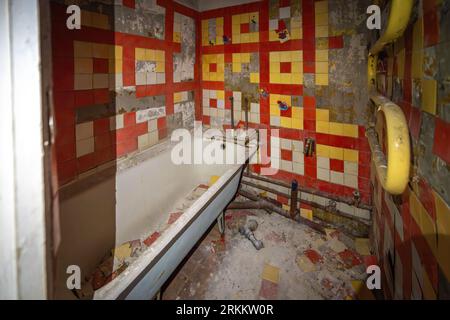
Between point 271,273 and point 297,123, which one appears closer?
point 271,273

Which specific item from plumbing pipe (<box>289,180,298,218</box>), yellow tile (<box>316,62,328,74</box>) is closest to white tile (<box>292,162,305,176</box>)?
plumbing pipe (<box>289,180,298,218</box>)

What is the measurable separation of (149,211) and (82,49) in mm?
1275

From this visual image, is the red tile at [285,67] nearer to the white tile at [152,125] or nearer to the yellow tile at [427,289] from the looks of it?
the white tile at [152,125]

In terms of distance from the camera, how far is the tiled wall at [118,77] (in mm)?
1729

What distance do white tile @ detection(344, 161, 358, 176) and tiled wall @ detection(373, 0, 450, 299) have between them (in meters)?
0.95

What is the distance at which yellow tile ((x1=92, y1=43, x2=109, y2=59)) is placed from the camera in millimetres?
1874

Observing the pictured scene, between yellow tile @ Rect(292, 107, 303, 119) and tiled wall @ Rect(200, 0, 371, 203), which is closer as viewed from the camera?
tiled wall @ Rect(200, 0, 371, 203)

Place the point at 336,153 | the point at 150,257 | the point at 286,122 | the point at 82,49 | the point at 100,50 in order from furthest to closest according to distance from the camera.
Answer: the point at 286,122, the point at 336,153, the point at 100,50, the point at 82,49, the point at 150,257

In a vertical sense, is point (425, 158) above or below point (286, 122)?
below

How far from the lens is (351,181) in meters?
2.27

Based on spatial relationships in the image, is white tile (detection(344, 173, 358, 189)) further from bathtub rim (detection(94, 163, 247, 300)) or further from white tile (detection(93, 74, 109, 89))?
white tile (detection(93, 74, 109, 89))

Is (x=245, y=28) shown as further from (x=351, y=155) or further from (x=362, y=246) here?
(x=362, y=246)

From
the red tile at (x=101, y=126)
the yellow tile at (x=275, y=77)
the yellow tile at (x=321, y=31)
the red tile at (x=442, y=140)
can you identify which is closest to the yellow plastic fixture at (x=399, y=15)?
the red tile at (x=442, y=140)

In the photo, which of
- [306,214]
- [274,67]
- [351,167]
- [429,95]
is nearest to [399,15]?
[429,95]
